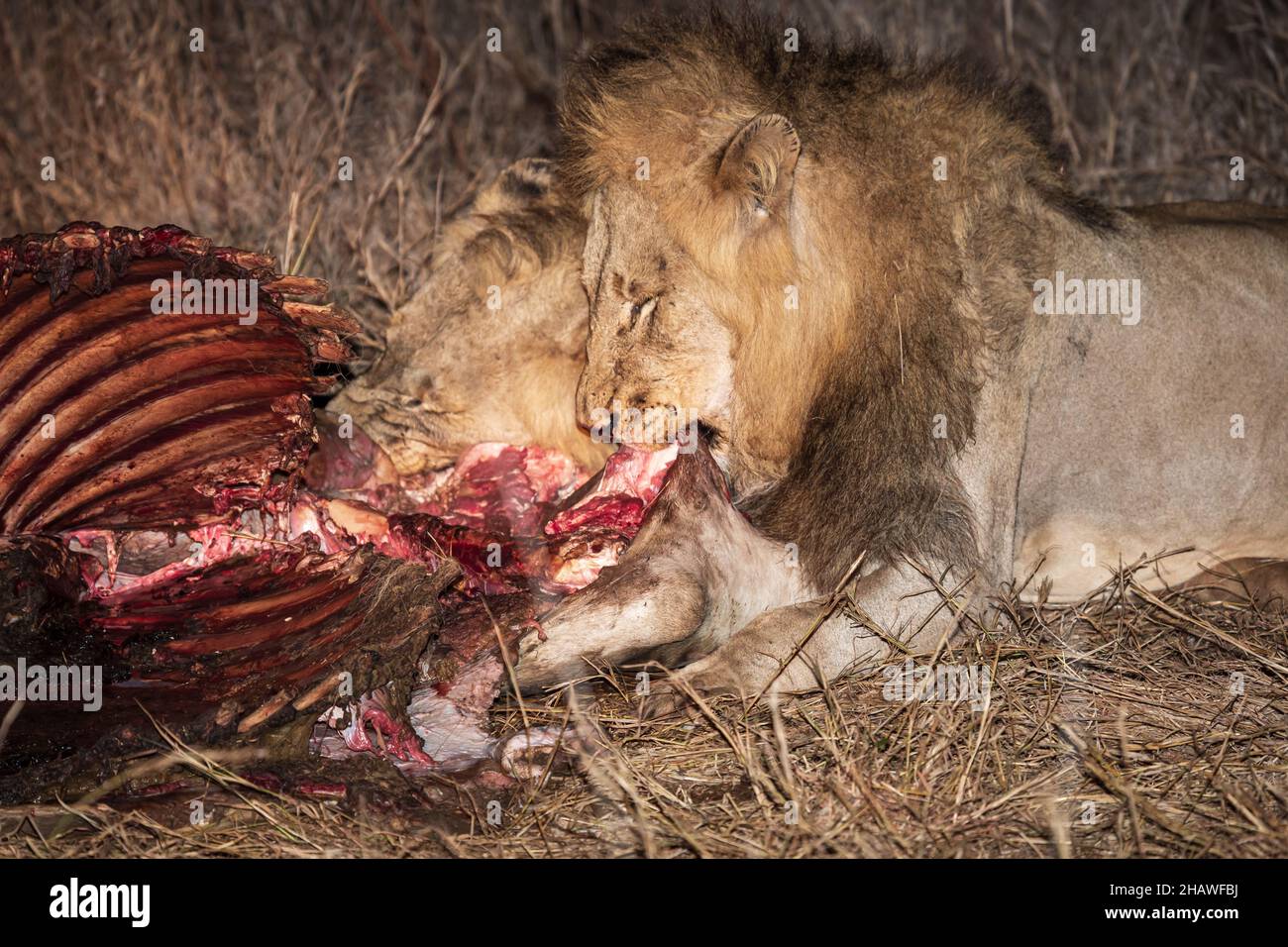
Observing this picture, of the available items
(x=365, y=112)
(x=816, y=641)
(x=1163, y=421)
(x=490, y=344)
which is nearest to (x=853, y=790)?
(x=816, y=641)

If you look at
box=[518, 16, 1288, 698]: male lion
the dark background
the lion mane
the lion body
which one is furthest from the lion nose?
the dark background

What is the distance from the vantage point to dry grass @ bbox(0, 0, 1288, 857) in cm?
→ 299

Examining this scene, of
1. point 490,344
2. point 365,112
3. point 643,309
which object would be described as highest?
point 365,112

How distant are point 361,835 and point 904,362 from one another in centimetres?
202

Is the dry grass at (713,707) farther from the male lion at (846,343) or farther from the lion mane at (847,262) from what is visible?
the lion mane at (847,262)

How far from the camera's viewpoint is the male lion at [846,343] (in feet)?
12.3

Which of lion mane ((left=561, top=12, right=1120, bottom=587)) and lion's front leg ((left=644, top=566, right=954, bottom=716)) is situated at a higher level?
lion mane ((left=561, top=12, right=1120, bottom=587))

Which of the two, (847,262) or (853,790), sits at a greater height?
(847,262)

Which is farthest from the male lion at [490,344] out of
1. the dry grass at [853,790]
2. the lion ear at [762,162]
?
the dry grass at [853,790]

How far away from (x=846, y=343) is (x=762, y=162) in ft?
2.00

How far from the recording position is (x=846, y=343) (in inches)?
154

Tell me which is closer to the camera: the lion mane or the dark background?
the lion mane

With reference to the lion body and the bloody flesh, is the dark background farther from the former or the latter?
the bloody flesh

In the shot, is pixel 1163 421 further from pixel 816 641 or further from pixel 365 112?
pixel 365 112
